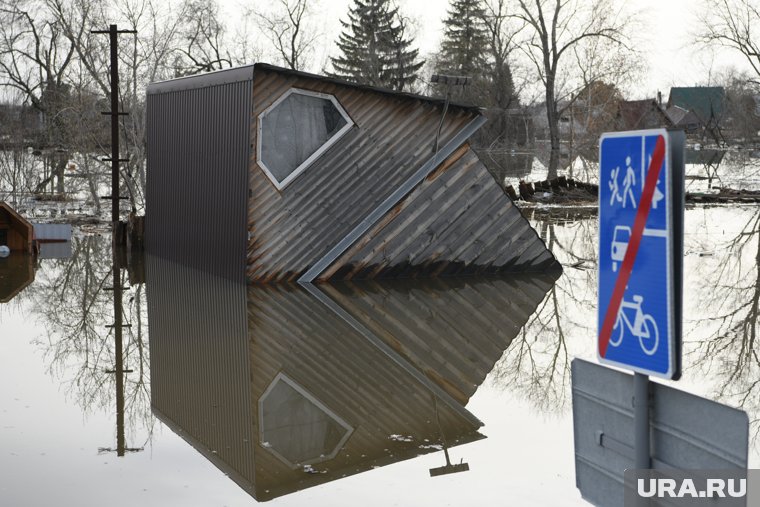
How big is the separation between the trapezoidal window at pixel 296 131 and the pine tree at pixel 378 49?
46.0 metres

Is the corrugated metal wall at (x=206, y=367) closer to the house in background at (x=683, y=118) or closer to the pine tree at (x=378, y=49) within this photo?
the pine tree at (x=378, y=49)

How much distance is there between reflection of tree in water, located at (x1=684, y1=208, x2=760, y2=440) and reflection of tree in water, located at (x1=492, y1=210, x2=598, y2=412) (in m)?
1.21

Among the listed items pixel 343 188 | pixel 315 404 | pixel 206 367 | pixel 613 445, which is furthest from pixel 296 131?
pixel 613 445

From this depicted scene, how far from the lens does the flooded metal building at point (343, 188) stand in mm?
15172

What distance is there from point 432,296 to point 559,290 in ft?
6.88

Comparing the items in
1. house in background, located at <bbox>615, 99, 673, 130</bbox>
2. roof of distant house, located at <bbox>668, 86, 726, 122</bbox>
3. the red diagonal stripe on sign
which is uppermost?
roof of distant house, located at <bbox>668, 86, 726, 122</bbox>

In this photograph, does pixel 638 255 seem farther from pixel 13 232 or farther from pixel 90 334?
pixel 13 232

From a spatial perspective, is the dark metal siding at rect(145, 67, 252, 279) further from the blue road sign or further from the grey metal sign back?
the blue road sign

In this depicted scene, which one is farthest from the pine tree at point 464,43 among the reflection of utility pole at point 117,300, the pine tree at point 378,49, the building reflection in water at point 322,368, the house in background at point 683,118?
the building reflection in water at point 322,368

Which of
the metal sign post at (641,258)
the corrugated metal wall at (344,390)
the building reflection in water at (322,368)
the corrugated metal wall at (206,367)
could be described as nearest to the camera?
the metal sign post at (641,258)

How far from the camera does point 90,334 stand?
1226 centimetres

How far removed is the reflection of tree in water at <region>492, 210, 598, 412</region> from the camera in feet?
31.0

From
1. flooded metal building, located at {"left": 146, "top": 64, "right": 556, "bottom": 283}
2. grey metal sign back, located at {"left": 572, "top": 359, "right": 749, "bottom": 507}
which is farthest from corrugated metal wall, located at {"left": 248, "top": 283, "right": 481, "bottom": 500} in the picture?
grey metal sign back, located at {"left": 572, "top": 359, "right": 749, "bottom": 507}

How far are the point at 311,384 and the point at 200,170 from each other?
883 cm
